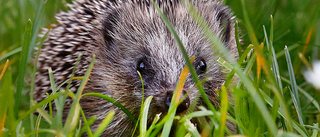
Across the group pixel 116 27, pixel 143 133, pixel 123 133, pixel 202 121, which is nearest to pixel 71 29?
pixel 116 27

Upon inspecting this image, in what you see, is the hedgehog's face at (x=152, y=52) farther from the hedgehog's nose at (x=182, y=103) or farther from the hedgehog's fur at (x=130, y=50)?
the hedgehog's nose at (x=182, y=103)

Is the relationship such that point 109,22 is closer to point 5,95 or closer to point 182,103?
point 182,103

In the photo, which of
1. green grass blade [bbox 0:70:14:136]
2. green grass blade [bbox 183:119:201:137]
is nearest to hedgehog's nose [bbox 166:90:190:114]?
green grass blade [bbox 183:119:201:137]

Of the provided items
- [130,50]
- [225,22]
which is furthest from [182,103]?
[225,22]

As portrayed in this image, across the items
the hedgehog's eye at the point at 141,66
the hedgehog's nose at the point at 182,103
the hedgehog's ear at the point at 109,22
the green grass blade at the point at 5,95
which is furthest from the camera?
the hedgehog's ear at the point at 109,22

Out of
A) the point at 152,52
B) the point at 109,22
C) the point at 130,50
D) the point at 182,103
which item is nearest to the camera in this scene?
the point at 182,103

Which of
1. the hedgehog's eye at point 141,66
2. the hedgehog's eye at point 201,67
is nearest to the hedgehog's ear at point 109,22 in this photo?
the hedgehog's eye at point 141,66
